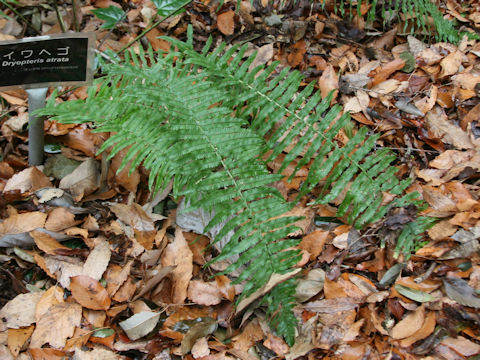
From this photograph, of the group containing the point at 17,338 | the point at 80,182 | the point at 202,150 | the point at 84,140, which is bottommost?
the point at 17,338

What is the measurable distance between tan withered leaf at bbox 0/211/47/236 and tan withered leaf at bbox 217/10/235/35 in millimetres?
1805

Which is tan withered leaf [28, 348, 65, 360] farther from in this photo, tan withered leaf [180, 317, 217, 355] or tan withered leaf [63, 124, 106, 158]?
tan withered leaf [63, 124, 106, 158]

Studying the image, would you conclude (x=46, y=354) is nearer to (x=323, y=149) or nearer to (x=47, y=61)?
(x=47, y=61)

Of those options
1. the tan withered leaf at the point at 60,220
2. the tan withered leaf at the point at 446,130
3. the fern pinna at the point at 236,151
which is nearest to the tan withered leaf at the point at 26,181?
the tan withered leaf at the point at 60,220

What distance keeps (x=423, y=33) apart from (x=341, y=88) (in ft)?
2.48

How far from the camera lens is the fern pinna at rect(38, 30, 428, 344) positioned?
165 cm

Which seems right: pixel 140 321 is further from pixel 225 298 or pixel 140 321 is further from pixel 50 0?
pixel 50 0

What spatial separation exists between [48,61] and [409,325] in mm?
2058

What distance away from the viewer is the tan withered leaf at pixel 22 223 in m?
2.14

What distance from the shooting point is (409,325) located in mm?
1771

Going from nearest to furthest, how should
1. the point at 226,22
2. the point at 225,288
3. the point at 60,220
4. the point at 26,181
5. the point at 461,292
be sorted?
1. the point at 461,292
2. the point at 225,288
3. the point at 60,220
4. the point at 26,181
5. the point at 226,22

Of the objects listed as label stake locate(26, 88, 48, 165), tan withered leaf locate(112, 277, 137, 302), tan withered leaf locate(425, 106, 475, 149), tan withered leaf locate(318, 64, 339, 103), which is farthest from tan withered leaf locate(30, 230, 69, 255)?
tan withered leaf locate(425, 106, 475, 149)

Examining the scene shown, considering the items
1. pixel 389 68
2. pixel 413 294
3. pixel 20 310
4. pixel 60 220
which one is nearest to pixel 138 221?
pixel 60 220

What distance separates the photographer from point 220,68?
7.15ft
